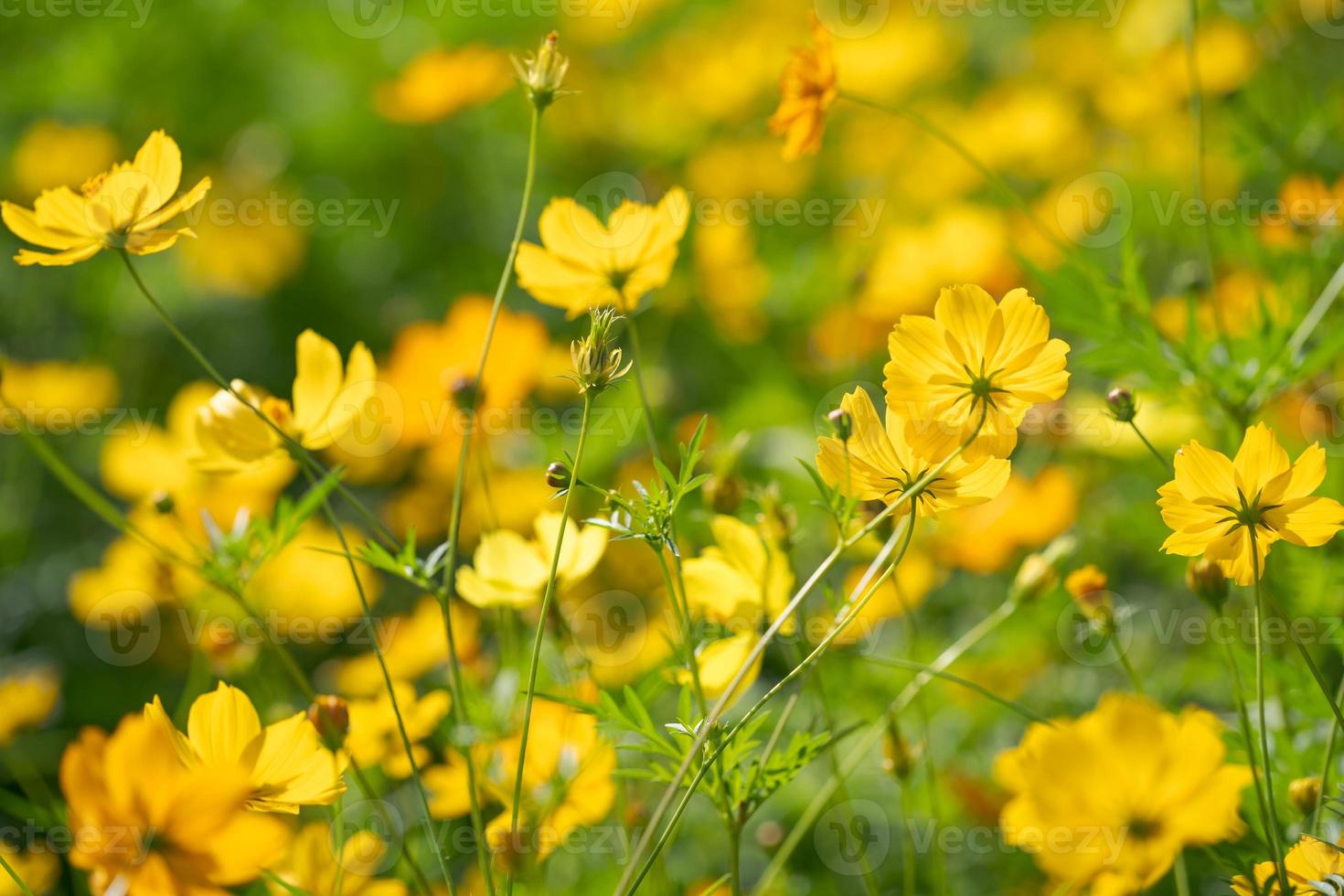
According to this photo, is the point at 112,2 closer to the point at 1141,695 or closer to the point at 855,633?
the point at 855,633

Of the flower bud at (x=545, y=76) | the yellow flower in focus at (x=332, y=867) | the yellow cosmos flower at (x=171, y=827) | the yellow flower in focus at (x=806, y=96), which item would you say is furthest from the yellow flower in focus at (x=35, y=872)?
the yellow flower in focus at (x=806, y=96)

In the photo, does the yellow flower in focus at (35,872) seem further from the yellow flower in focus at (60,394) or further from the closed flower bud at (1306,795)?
the closed flower bud at (1306,795)

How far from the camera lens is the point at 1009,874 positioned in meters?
1.07

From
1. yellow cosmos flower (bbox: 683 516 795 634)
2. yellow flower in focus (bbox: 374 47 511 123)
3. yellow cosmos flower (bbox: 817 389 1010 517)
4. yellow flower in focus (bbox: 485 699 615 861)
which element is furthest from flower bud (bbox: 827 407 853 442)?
yellow flower in focus (bbox: 374 47 511 123)

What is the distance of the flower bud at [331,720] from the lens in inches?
27.1

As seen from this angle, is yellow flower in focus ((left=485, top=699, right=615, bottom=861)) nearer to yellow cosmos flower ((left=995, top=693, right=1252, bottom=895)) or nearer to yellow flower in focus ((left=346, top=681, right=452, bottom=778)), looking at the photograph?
yellow flower in focus ((left=346, top=681, right=452, bottom=778))

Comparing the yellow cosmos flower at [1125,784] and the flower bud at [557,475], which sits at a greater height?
the flower bud at [557,475]

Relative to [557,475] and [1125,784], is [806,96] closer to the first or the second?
[557,475]

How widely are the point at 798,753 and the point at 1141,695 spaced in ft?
0.80

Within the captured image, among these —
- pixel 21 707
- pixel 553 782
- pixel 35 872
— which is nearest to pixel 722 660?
pixel 553 782

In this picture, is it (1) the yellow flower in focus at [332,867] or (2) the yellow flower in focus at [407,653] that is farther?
(2) the yellow flower in focus at [407,653]

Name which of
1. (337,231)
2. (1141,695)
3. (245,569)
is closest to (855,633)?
(1141,695)

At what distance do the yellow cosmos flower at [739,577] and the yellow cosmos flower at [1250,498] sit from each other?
247 mm

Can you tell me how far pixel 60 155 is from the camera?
89.7 inches
